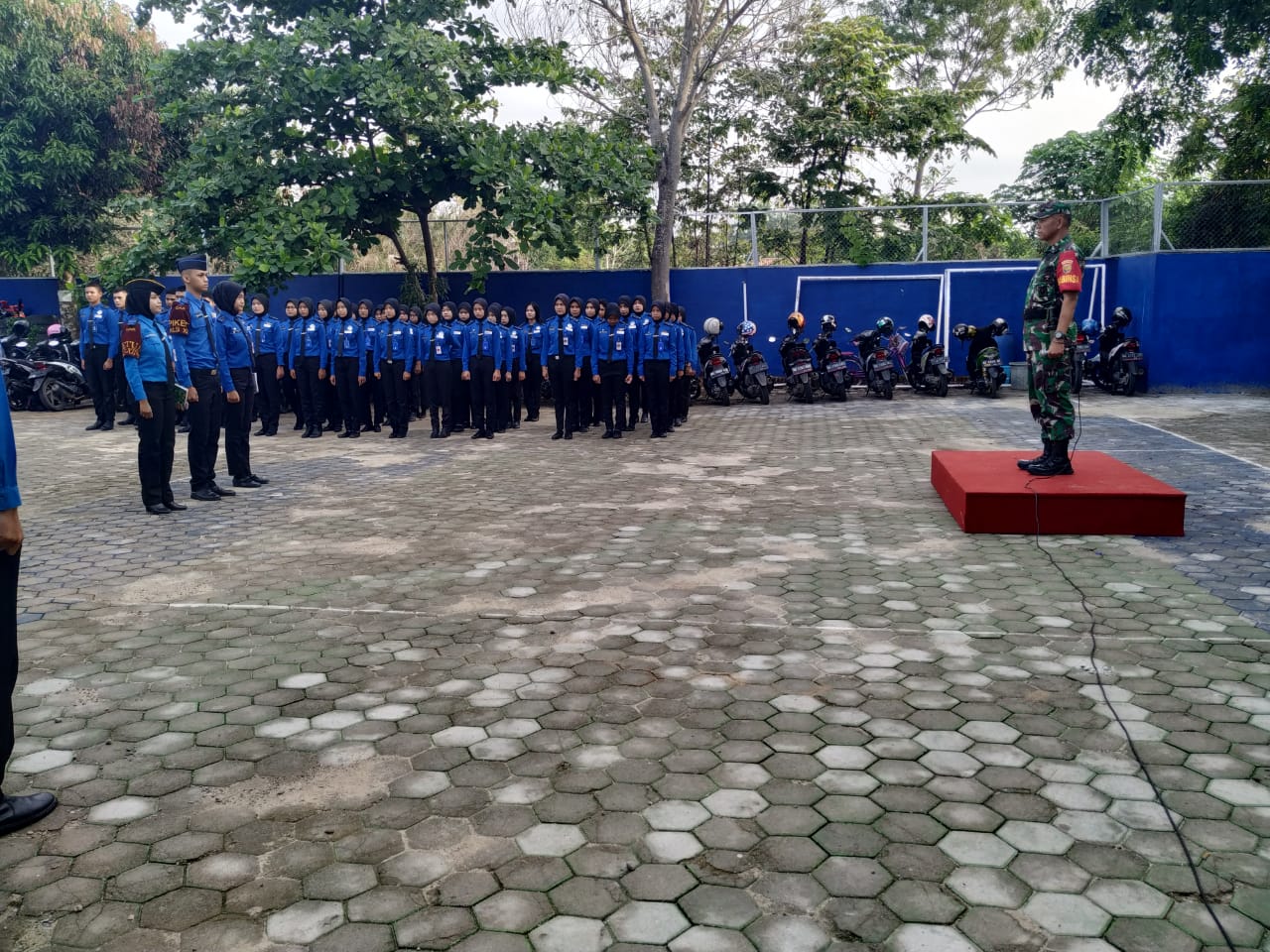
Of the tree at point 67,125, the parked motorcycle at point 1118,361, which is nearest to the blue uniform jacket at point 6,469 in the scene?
the parked motorcycle at point 1118,361

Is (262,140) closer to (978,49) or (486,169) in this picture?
(486,169)

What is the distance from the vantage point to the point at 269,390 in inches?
538

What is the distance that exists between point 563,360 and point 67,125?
57.4ft

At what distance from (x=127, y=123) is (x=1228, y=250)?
23.2 m

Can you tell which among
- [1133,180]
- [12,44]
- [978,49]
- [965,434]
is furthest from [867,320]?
[12,44]

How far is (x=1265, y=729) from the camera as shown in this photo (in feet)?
11.7

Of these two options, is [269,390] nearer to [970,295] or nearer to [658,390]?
[658,390]

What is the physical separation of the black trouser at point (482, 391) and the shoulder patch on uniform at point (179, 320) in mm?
4469

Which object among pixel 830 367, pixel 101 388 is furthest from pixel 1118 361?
pixel 101 388

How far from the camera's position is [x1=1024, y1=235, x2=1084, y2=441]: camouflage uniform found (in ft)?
22.6

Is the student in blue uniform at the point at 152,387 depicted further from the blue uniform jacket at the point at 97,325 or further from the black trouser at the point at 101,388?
the black trouser at the point at 101,388

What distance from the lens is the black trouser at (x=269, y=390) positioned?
1361 centimetres

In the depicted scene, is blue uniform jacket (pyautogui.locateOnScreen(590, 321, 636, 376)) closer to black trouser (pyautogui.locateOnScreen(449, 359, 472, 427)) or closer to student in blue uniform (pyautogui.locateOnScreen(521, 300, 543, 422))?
student in blue uniform (pyautogui.locateOnScreen(521, 300, 543, 422))

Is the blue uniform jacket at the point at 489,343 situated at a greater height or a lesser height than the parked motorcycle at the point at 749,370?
greater
